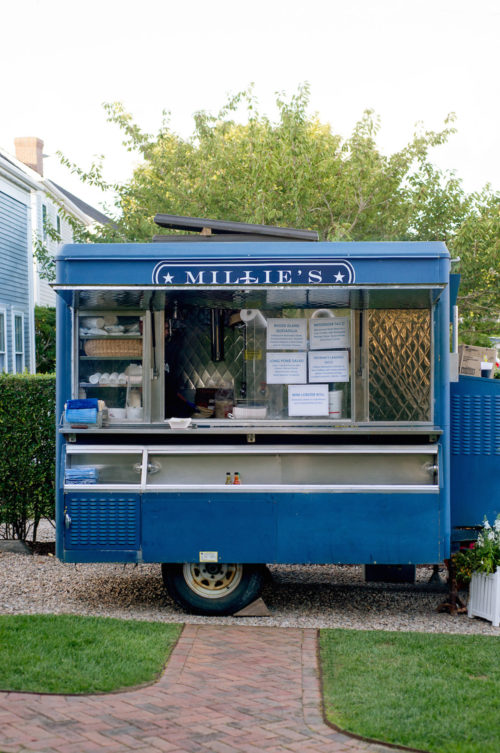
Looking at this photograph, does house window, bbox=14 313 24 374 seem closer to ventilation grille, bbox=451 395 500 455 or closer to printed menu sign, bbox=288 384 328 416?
printed menu sign, bbox=288 384 328 416

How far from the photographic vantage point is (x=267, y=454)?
6742 mm

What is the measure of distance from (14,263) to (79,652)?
18104mm

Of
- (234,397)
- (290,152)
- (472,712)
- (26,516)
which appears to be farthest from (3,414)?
(290,152)

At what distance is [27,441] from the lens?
903 centimetres

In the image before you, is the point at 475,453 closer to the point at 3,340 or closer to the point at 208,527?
the point at 208,527

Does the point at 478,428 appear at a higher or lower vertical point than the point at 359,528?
higher

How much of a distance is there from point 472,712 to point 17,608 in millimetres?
3702

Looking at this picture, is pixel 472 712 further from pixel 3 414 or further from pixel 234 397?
pixel 3 414

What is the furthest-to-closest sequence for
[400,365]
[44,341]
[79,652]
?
[44,341] < [400,365] < [79,652]

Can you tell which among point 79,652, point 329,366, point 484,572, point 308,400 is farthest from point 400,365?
point 79,652

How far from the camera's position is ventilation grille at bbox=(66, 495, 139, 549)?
671 centimetres

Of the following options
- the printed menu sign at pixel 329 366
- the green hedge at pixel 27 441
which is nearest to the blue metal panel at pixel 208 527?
the printed menu sign at pixel 329 366

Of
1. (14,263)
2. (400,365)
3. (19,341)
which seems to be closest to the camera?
(400,365)

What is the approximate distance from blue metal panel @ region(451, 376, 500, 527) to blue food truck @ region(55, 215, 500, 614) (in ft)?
0.04
